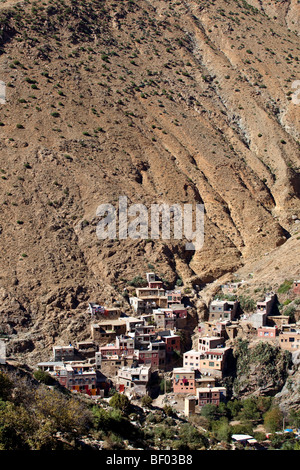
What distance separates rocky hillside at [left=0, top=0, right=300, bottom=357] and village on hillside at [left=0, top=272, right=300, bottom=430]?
189 cm

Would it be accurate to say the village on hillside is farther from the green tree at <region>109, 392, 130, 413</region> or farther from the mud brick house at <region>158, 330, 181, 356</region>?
the green tree at <region>109, 392, 130, 413</region>

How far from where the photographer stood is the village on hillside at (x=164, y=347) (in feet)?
137

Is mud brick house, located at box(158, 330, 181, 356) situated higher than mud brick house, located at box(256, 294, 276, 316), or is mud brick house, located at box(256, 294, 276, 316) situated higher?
mud brick house, located at box(256, 294, 276, 316)

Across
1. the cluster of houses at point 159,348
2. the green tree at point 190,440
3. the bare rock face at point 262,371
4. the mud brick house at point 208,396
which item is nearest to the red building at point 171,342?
the cluster of houses at point 159,348

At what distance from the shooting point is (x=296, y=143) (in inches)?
2749

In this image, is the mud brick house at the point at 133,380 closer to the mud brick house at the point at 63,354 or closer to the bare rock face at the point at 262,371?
the mud brick house at the point at 63,354

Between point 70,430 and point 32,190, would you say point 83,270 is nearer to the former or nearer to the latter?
point 32,190

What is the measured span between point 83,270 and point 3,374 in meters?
15.2

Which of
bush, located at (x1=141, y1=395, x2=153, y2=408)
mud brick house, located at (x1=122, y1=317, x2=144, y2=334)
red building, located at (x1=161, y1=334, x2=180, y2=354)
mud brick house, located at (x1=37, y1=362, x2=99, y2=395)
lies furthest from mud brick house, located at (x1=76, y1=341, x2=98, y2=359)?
bush, located at (x1=141, y1=395, x2=153, y2=408)

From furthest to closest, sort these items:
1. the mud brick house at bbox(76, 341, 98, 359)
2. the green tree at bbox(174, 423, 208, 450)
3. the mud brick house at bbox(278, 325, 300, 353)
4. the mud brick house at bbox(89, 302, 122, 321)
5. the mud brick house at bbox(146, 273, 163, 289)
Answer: the mud brick house at bbox(146, 273, 163, 289), the mud brick house at bbox(89, 302, 122, 321), the mud brick house at bbox(76, 341, 98, 359), the mud brick house at bbox(278, 325, 300, 353), the green tree at bbox(174, 423, 208, 450)

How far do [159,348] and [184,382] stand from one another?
349 cm

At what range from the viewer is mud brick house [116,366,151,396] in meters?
41.9

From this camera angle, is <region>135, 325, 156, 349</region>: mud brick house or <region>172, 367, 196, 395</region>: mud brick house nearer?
<region>172, 367, 196, 395</region>: mud brick house

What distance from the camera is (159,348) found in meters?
44.8
